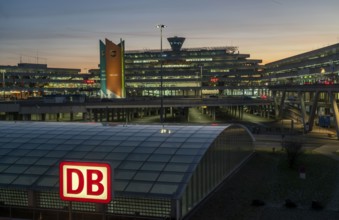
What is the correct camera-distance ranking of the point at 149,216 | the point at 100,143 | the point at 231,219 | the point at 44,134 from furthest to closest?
the point at 44,134, the point at 100,143, the point at 231,219, the point at 149,216

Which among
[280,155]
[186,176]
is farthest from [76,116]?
[186,176]

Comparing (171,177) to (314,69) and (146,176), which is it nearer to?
(146,176)

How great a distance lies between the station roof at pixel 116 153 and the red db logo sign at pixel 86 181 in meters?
11.9

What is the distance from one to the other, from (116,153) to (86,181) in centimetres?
1754

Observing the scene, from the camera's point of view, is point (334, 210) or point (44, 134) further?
point (44, 134)

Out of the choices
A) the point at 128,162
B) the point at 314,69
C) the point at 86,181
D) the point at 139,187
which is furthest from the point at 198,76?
the point at 86,181

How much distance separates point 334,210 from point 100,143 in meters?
19.1

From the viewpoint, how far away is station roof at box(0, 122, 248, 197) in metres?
26.7

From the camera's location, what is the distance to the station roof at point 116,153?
26.7 metres

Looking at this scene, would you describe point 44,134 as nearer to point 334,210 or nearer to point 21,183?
point 21,183

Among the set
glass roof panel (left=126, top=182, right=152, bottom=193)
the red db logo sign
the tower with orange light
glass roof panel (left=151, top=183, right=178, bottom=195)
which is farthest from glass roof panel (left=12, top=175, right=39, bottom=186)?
the tower with orange light

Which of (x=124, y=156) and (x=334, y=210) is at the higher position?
(x=124, y=156)

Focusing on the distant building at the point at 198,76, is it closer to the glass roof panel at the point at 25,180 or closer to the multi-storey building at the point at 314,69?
the multi-storey building at the point at 314,69

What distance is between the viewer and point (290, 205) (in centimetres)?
3047
